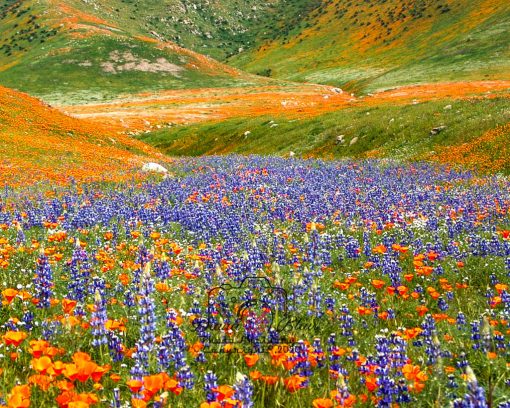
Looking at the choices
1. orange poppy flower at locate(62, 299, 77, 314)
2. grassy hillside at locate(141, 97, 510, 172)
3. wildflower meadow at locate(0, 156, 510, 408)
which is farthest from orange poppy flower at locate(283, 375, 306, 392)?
grassy hillside at locate(141, 97, 510, 172)

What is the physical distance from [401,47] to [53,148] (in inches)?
5370

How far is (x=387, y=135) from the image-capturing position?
3167 centimetres

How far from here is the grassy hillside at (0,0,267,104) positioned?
12794 cm

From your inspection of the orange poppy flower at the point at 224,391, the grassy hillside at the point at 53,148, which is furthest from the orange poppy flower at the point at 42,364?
the grassy hillside at the point at 53,148

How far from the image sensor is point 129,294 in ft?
19.2

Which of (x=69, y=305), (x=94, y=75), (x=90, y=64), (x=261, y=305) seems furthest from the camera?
(x=90, y=64)

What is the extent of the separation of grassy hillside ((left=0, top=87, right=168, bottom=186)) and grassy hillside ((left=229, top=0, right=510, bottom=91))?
66.9 m

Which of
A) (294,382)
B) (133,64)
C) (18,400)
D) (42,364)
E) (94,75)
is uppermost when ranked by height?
(133,64)

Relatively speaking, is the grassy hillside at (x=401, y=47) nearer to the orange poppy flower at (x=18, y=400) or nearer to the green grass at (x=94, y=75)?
the green grass at (x=94, y=75)

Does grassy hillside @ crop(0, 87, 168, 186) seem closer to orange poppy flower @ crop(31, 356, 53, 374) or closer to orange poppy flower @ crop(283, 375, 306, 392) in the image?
orange poppy flower @ crop(31, 356, 53, 374)

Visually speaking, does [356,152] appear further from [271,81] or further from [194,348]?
[271,81]

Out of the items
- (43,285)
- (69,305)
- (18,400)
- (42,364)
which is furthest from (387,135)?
(18,400)

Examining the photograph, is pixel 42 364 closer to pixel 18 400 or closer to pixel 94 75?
pixel 18 400

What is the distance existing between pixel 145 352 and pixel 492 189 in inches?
554
